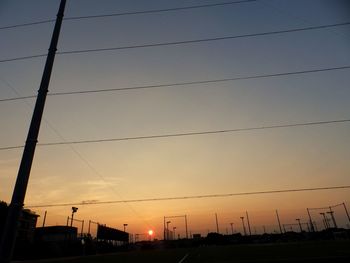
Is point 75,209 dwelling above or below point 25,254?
above

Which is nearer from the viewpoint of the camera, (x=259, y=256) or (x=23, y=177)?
(x=23, y=177)

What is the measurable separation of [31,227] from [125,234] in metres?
29.0

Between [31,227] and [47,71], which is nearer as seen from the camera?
[47,71]

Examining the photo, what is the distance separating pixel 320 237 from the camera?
9162 centimetres

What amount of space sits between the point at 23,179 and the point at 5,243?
1233mm

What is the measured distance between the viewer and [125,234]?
4247 inches

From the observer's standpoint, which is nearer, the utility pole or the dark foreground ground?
the utility pole

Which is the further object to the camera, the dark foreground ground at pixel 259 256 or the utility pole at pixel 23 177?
the dark foreground ground at pixel 259 256

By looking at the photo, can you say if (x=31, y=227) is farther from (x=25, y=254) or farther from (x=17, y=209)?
(x=17, y=209)

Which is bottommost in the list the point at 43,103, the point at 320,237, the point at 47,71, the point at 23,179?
the point at 23,179

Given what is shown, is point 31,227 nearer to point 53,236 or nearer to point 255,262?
point 53,236

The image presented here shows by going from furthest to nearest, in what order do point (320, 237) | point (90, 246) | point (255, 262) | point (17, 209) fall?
point (320, 237), point (90, 246), point (255, 262), point (17, 209)

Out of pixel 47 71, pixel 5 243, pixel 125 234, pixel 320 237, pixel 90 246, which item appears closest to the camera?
pixel 5 243

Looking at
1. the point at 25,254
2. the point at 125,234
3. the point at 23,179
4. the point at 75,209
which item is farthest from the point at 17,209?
the point at 125,234
